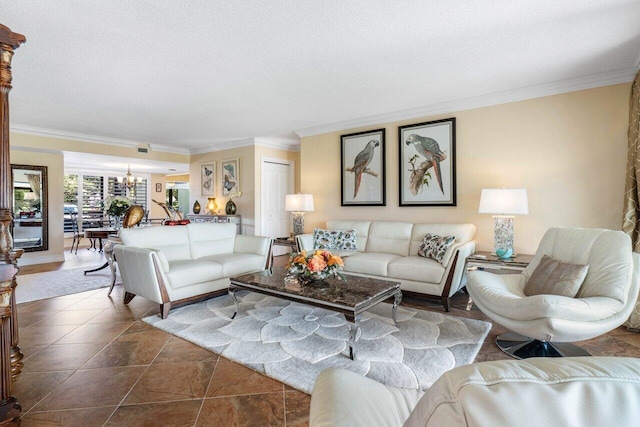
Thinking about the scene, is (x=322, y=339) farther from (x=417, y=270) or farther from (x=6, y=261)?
(x=6, y=261)

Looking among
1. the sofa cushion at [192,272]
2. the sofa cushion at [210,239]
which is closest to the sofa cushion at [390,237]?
the sofa cushion at [210,239]

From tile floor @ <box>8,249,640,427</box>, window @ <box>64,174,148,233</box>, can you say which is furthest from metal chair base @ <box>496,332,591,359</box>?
window @ <box>64,174,148,233</box>

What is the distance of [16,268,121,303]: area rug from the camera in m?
4.22

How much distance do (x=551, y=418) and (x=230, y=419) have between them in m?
1.81

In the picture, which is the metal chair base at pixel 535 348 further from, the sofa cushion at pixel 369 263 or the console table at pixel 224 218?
the console table at pixel 224 218

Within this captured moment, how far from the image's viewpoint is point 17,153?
20.1ft

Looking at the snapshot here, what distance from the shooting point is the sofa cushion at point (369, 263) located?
3916mm

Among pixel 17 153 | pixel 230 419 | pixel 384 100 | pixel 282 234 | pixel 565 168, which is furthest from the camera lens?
pixel 282 234

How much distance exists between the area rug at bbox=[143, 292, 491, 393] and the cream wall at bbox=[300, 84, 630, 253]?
168 centimetres

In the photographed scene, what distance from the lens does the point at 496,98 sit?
4121mm

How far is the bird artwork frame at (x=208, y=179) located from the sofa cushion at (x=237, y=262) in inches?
137

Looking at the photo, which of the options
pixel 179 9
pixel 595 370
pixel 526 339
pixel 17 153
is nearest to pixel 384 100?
pixel 179 9

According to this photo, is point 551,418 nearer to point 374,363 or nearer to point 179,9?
point 374,363

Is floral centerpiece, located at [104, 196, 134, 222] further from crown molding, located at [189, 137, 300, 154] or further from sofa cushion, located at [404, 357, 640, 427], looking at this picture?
sofa cushion, located at [404, 357, 640, 427]
